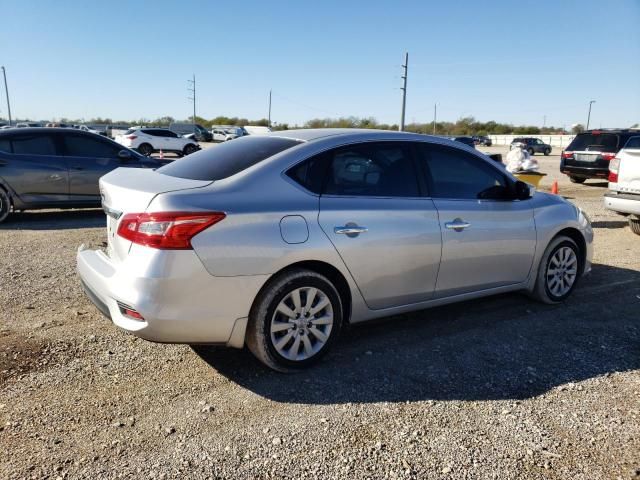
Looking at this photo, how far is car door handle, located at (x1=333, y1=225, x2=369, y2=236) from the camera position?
3.64 metres

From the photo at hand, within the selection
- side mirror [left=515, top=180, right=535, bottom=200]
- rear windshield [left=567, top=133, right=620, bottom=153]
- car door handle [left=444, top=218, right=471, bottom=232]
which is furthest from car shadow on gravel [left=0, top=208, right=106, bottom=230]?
rear windshield [left=567, top=133, right=620, bottom=153]

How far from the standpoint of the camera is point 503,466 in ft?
9.05

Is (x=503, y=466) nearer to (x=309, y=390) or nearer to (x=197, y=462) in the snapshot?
(x=309, y=390)

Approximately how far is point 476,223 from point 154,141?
29.0m

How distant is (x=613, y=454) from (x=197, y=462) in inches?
85.7

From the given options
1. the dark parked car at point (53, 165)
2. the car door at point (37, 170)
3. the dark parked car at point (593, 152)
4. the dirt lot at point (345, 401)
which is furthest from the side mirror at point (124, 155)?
the dark parked car at point (593, 152)

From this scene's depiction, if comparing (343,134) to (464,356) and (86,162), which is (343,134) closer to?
(464,356)

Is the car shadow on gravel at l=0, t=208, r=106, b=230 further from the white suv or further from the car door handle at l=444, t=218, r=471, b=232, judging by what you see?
the white suv

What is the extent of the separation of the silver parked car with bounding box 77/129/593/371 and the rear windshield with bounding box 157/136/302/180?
0.06 feet

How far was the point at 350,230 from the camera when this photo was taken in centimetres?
369

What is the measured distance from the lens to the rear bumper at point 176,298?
3.13 m

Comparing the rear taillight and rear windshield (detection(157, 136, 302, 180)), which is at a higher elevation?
rear windshield (detection(157, 136, 302, 180))

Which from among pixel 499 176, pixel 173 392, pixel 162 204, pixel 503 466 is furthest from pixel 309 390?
pixel 499 176

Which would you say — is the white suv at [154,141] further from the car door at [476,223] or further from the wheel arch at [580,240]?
the car door at [476,223]
